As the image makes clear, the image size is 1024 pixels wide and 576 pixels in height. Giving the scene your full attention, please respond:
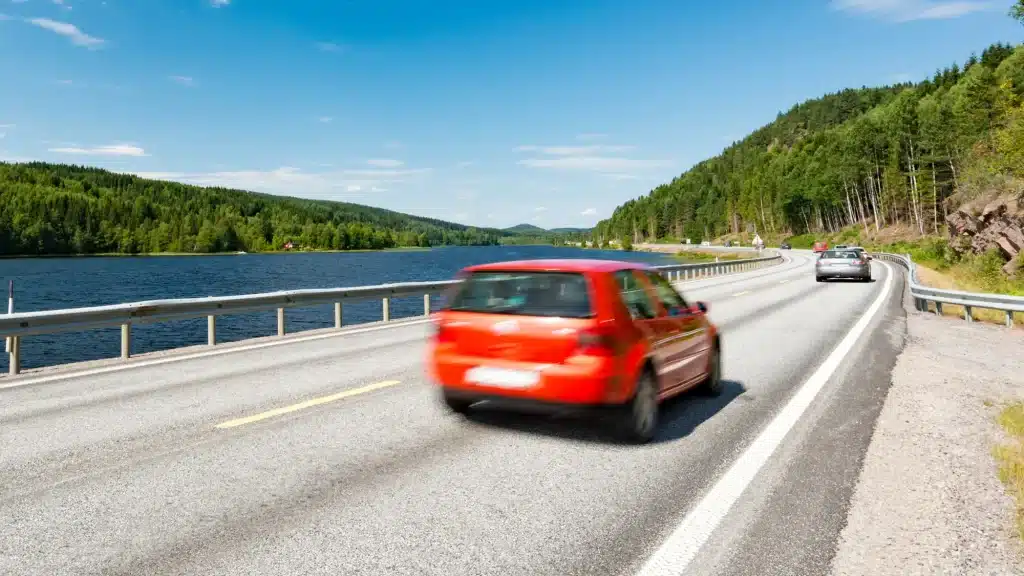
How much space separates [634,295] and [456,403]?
74.6 inches

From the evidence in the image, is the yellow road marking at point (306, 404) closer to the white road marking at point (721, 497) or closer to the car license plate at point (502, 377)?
the car license plate at point (502, 377)

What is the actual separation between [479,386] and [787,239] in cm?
13286

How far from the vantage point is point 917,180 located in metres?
81.4

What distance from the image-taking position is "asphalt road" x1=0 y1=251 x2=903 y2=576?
3.71 m

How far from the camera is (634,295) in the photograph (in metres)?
6.53

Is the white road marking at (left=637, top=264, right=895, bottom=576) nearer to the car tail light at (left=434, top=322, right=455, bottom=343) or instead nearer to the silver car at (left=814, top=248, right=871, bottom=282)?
the car tail light at (left=434, top=322, right=455, bottom=343)

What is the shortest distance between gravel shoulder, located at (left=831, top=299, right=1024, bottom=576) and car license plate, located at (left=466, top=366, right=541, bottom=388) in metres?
2.48

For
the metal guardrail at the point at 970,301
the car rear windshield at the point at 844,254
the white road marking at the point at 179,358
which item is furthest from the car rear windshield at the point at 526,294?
the car rear windshield at the point at 844,254

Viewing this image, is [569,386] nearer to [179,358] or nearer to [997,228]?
[179,358]

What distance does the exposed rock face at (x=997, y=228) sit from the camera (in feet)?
118

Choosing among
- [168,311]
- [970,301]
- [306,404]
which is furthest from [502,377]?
[970,301]

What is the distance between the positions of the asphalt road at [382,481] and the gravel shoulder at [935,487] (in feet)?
0.59

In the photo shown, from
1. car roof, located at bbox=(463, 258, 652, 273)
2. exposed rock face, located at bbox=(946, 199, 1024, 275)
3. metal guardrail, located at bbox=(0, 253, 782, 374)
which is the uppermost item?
exposed rock face, located at bbox=(946, 199, 1024, 275)

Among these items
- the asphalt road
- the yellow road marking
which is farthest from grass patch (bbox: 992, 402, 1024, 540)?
the yellow road marking
